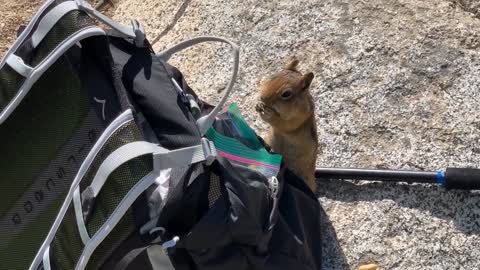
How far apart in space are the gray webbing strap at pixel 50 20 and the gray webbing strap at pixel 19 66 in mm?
50

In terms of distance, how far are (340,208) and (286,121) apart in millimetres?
307

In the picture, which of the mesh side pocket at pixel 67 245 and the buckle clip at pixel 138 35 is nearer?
the mesh side pocket at pixel 67 245

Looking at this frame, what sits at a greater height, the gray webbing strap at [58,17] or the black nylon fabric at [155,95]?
the gray webbing strap at [58,17]

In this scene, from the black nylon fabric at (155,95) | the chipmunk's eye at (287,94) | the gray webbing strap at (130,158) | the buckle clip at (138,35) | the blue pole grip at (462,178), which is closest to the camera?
the gray webbing strap at (130,158)

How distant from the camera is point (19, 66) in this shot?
1.65m

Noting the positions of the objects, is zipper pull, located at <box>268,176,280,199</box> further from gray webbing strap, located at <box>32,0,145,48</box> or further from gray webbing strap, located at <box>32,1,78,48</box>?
gray webbing strap, located at <box>32,1,78,48</box>

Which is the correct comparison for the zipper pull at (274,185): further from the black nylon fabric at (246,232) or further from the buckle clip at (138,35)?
the buckle clip at (138,35)

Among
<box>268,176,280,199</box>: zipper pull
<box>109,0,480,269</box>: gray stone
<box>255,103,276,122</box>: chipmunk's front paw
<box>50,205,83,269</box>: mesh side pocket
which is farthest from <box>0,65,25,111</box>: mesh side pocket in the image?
<box>109,0,480,269</box>: gray stone

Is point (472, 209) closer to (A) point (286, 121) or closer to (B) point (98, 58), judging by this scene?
(A) point (286, 121)

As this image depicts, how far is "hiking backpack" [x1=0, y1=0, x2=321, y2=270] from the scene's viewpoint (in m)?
1.51

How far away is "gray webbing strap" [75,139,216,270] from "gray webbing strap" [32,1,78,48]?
0.36m

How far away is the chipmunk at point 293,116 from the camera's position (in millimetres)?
2105

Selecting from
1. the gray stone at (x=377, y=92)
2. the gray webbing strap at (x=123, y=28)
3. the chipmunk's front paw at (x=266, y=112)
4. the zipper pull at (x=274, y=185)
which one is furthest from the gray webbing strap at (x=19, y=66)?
the gray stone at (x=377, y=92)

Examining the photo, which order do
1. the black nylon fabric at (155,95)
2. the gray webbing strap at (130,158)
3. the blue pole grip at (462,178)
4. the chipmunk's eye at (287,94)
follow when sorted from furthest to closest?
the chipmunk's eye at (287,94), the blue pole grip at (462,178), the black nylon fabric at (155,95), the gray webbing strap at (130,158)
